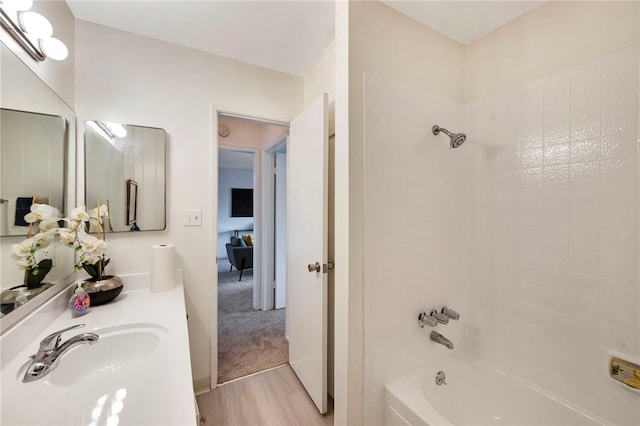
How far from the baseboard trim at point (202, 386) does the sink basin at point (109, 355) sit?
0.99 m

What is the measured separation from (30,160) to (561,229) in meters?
2.46

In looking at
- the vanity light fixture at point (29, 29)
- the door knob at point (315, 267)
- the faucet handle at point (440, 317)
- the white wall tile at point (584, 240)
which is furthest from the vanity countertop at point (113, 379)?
the white wall tile at point (584, 240)

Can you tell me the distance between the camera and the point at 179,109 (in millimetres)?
1734

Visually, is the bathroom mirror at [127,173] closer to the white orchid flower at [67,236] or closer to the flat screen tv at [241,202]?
the white orchid flower at [67,236]

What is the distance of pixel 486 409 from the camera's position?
145cm

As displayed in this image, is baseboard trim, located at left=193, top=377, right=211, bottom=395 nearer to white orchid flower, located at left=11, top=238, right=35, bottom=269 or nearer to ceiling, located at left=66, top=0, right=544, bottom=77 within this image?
white orchid flower, located at left=11, top=238, right=35, bottom=269

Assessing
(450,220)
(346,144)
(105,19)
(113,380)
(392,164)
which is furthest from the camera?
(450,220)

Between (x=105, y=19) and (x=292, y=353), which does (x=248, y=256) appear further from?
(x=105, y=19)

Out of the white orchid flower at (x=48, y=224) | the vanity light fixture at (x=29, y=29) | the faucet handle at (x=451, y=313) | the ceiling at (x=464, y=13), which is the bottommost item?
the faucet handle at (x=451, y=313)

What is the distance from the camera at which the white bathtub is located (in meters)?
1.22

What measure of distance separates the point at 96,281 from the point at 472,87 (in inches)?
100

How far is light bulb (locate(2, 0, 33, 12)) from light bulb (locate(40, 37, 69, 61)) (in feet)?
0.43

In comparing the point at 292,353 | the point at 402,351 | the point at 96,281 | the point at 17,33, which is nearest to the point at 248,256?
the point at 292,353

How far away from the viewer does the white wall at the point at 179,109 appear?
5.07ft
